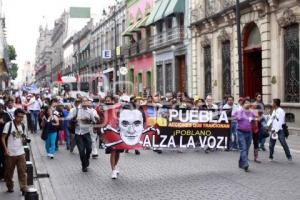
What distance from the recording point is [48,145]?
47.4ft

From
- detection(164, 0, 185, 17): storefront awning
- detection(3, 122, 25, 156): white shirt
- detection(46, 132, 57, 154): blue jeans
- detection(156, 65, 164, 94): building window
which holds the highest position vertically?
detection(164, 0, 185, 17): storefront awning

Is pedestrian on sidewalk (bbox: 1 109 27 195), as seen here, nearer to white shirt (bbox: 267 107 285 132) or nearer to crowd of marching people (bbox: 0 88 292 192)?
crowd of marching people (bbox: 0 88 292 192)

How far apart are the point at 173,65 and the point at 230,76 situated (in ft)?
29.5

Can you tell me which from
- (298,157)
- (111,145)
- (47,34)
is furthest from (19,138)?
(47,34)

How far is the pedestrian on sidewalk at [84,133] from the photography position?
1201cm

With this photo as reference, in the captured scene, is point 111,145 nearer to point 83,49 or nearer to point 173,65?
point 173,65

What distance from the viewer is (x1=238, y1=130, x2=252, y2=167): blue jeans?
11539mm

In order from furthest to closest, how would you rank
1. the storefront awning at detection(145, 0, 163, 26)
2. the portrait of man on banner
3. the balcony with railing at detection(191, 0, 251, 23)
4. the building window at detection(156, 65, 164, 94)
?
the building window at detection(156, 65, 164, 94) < the storefront awning at detection(145, 0, 163, 26) < the balcony with railing at detection(191, 0, 251, 23) < the portrait of man on banner

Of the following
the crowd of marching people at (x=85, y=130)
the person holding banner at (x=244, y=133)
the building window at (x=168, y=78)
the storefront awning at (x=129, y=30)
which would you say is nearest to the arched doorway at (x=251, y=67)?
the crowd of marching people at (x=85, y=130)

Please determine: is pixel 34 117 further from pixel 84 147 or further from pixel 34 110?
pixel 84 147

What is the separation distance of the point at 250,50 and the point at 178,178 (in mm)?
14760

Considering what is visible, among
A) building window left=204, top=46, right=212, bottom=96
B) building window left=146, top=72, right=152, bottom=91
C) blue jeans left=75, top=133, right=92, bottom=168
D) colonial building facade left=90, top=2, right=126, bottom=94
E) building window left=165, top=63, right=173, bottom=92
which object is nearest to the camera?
blue jeans left=75, top=133, right=92, bottom=168

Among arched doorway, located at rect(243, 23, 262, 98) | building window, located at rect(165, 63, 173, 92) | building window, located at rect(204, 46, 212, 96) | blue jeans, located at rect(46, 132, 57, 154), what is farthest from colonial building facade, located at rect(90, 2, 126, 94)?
blue jeans, located at rect(46, 132, 57, 154)

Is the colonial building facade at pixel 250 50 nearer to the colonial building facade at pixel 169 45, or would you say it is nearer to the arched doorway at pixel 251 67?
the arched doorway at pixel 251 67
